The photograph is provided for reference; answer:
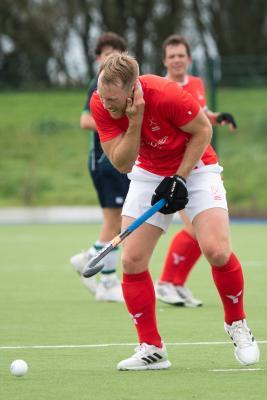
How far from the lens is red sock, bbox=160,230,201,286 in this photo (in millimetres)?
9172

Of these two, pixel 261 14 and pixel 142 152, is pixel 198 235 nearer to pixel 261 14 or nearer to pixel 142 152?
pixel 142 152

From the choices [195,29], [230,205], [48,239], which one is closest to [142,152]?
[48,239]

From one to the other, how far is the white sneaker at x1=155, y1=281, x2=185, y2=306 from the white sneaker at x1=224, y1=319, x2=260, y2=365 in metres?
2.67

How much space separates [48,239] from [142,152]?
957cm

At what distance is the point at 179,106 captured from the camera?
20.6ft

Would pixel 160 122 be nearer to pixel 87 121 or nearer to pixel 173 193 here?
pixel 173 193

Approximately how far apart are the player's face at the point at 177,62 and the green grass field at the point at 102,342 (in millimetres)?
1723

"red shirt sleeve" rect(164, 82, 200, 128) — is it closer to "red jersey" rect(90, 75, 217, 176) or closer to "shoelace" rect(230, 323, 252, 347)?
"red jersey" rect(90, 75, 217, 176)

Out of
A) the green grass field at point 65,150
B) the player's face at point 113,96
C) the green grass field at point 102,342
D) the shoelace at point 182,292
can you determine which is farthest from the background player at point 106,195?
the green grass field at point 65,150

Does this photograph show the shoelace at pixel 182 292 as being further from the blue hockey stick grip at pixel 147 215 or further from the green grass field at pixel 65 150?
the green grass field at pixel 65 150

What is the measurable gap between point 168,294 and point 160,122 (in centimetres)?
308

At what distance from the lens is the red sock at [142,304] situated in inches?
255

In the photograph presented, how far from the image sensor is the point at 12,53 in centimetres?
3641

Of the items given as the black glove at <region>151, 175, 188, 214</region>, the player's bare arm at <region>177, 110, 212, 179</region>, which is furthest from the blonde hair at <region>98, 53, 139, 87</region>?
the black glove at <region>151, 175, 188, 214</region>
